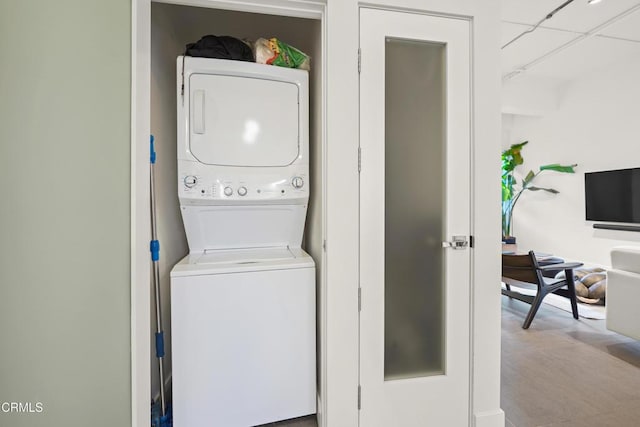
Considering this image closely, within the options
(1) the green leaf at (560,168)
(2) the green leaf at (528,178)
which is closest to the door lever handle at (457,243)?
(1) the green leaf at (560,168)

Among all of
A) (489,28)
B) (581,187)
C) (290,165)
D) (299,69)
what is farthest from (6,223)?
(581,187)

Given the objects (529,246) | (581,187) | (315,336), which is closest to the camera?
(315,336)

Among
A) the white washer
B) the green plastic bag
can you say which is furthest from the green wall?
the green plastic bag

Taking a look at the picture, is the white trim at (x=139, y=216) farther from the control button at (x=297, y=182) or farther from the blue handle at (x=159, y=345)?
the control button at (x=297, y=182)

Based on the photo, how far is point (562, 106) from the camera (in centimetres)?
508

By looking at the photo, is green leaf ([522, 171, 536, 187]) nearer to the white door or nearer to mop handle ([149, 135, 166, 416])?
the white door

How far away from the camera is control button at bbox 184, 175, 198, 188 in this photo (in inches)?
65.1

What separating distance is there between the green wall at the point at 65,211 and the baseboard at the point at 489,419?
168cm

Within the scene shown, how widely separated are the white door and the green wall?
1.08 metres

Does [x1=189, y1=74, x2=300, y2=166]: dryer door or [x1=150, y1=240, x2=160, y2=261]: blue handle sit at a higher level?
[x1=189, y1=74, x2=300, y2=166]: dryer door

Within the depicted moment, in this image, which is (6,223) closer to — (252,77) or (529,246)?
(252,77)

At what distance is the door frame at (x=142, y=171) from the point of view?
1.23 m

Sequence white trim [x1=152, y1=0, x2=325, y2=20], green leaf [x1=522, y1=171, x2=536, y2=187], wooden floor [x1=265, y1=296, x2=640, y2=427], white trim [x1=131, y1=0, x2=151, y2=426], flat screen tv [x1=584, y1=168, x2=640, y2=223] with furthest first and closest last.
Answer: green leaf [x1=522, y1=171, x2=536, y2=187] → flat screen tv [x1=584, y1=168, x2=640, y2=223] → wooden floor [x1=265, y1=296, x2=640, y2=427] → white trim [x1=152, y1=0, x2=325, y2=20] → white trim [x1=131, y1=0, x2=151, y2=426]

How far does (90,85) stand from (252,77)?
2.67ft
